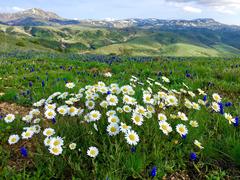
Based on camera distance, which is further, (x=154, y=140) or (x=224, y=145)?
(x=224, y=145)

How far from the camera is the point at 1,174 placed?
153 inches

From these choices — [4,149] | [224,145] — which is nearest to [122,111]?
[224,145]

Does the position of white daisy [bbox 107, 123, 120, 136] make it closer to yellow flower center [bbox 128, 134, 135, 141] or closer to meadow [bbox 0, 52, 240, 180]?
meadow [bbox 0, 52, 240, 180]

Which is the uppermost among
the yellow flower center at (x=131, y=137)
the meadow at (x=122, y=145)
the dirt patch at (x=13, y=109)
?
the yellow flower center at (x=131, y=137)

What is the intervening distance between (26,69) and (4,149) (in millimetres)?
9297

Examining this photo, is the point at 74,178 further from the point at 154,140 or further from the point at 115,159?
the point at 154,140

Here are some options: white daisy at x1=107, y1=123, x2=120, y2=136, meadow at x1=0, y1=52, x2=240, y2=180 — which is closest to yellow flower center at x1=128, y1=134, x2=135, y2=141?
meadow at x1=0, y1=52, x2=240, y2=180

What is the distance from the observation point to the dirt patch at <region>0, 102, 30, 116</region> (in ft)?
22.3

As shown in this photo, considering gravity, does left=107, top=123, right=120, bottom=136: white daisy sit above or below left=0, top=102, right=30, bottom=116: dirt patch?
above

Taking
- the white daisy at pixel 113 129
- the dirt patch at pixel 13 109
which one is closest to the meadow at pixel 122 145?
the white daisy at pixel 113 129

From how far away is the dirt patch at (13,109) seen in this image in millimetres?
6797

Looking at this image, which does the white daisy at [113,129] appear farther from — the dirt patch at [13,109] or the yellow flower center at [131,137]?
the dirt patch at [13,109]

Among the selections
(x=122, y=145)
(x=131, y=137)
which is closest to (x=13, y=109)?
(x=122, y=145)

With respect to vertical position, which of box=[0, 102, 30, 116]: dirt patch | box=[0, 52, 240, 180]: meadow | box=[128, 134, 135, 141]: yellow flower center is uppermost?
box=[128, 134, 135, 141]: yellow flower center
